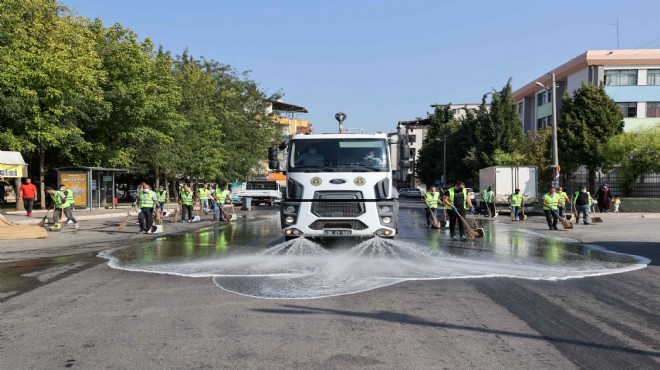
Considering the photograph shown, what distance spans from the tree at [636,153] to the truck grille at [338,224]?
2567 centimetres

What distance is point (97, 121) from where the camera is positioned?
35406 millimetres

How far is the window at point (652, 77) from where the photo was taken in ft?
155

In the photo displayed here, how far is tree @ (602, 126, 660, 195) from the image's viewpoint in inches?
1245

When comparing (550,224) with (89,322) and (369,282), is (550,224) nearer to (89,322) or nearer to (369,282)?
(369,282)

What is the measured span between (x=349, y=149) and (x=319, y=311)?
20.9 ft

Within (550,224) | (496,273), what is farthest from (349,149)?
(550,224)

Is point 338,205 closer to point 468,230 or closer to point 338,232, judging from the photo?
point 338,232

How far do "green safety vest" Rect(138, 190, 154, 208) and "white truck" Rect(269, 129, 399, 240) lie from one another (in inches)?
281

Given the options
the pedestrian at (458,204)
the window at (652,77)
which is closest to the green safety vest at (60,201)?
the pedestrian at (458,204)

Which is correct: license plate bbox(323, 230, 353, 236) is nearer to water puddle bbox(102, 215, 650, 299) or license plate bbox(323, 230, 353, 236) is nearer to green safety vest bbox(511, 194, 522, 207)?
water puddle bbox(102, 215, 650, 299)

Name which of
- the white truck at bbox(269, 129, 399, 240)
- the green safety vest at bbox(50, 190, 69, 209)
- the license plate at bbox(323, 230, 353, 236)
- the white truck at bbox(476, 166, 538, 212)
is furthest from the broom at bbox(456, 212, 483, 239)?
the white truck at bbox(476, 166, 538, 212)

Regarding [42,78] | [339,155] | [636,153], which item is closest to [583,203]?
[636,153]

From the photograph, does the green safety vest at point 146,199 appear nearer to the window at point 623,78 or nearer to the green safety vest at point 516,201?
the green safety vest at point 516,201

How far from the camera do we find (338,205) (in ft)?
38.8
